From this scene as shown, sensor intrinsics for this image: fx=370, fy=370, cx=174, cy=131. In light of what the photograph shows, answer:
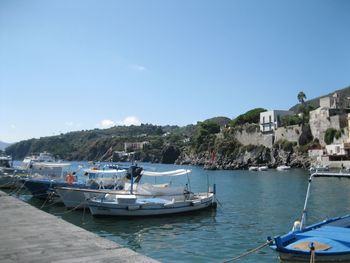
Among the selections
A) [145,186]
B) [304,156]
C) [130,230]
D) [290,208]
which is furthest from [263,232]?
[304,156]

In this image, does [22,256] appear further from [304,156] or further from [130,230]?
[304,156]

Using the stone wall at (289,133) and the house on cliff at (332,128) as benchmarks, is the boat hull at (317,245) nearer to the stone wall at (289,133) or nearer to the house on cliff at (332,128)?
the house on cliff at (332,128)

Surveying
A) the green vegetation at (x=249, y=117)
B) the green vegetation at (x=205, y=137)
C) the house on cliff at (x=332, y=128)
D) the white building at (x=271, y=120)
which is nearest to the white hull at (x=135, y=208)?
the house on cliff at (x=332, y=128)

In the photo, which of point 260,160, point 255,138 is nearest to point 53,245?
point 260,160

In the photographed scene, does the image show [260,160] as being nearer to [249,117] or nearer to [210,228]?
[249,117]

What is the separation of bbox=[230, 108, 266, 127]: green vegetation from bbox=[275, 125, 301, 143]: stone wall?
1198 inches

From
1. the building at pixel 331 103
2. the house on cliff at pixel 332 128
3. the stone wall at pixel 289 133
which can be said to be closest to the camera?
the house on cliff at pixel 332 128

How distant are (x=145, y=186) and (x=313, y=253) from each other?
1789 centimetres

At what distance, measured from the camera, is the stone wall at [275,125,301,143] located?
329ft

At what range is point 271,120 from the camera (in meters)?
116

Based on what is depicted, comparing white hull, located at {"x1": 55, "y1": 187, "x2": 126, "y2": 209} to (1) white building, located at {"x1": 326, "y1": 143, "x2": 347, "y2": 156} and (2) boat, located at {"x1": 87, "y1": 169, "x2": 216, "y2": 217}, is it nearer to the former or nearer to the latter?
(2) boat, located at {"x1": 87, "y1": 169, "x2": 216, "y2": 217}

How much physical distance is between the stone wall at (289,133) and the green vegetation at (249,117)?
99.8 feet

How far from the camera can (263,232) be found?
18.8m

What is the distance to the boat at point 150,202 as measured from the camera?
22.4m
